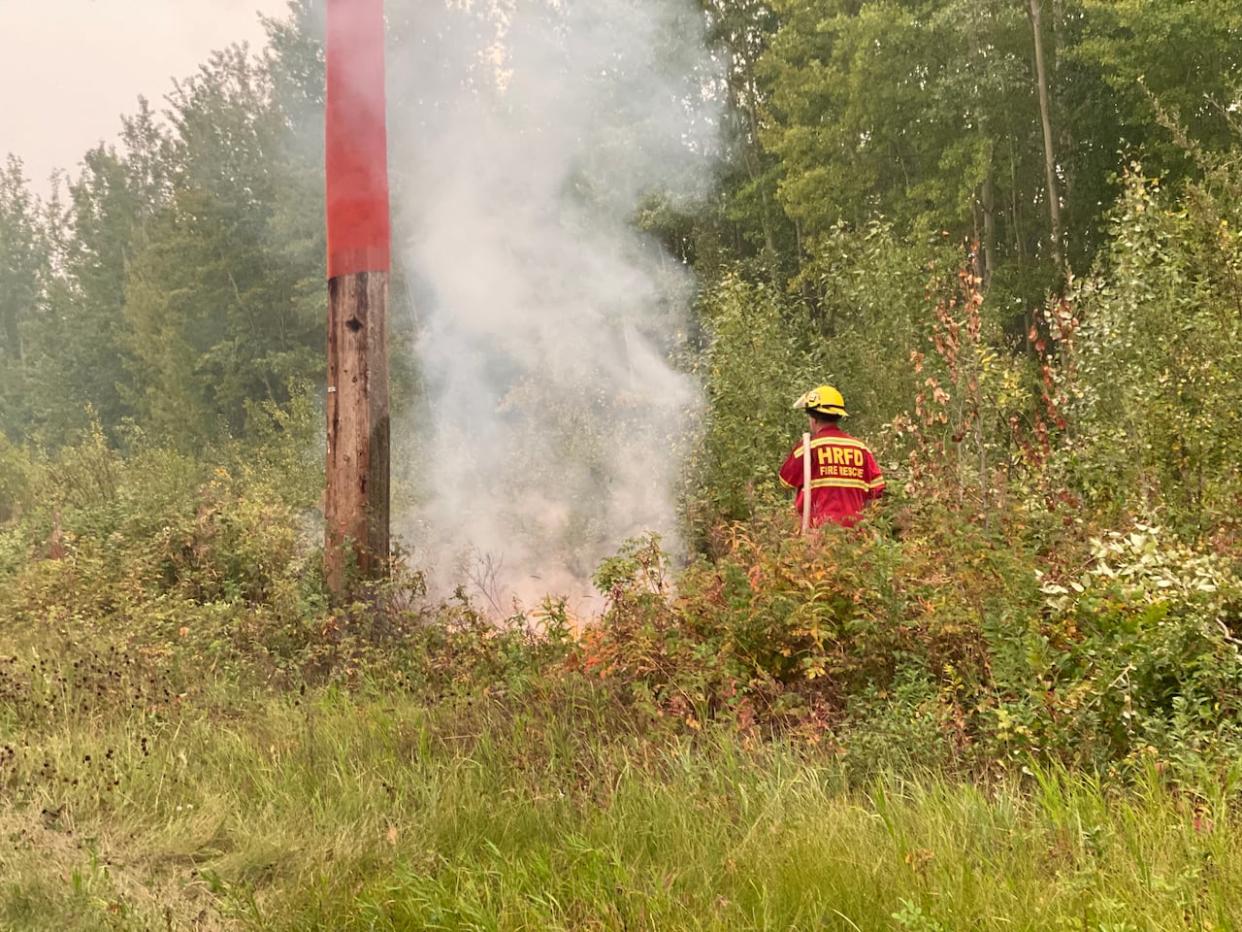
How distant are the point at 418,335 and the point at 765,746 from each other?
1927 centimetres

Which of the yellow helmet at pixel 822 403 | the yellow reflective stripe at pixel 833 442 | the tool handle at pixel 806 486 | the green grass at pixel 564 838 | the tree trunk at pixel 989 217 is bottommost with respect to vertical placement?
the green grass at pixel 564 838

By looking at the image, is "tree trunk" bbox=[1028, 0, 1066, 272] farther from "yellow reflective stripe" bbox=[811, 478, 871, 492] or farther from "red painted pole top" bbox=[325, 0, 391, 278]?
"red painted pole top" bbox=[325, 0, 391, 278]

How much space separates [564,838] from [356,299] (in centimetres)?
431

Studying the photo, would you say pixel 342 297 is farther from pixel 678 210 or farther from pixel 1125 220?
pixel 678 210

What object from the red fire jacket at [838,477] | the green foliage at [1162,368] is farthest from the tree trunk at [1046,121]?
the red fire jacket at [838,477]

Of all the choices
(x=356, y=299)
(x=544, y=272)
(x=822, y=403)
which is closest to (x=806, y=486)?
(x=822, y=403)

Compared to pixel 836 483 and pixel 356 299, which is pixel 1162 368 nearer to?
pixel 836 483

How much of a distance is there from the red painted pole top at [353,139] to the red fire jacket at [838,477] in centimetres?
329

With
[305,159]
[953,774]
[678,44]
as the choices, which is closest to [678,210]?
[678,44]

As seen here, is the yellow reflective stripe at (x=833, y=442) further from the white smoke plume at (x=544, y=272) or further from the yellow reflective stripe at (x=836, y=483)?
the white smoke plume at (x=544, y=272)

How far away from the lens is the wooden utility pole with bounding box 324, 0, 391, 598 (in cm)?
637

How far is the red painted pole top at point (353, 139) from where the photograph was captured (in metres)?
6.42

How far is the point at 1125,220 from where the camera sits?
715cm

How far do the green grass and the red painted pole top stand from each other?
3480 mm
